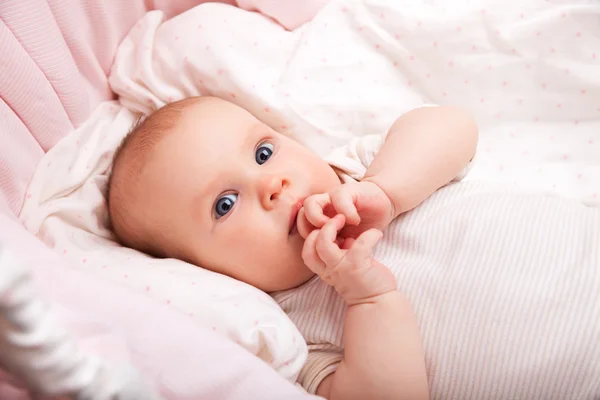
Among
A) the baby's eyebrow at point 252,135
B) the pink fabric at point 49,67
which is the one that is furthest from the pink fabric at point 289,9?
the baby's eyebrow at point 252,135

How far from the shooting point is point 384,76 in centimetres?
127

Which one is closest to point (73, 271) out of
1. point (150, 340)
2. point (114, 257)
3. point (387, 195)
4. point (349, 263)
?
point (150, 340)

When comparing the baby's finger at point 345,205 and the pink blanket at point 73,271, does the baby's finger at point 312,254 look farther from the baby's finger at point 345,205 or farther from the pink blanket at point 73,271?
the pink blanket at point 73,271

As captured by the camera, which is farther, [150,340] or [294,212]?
[294,212]

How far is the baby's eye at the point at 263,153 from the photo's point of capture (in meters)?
0.99

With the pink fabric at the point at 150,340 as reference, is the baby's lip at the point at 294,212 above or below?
below

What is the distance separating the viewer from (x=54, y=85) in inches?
42.6

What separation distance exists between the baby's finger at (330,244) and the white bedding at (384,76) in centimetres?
38

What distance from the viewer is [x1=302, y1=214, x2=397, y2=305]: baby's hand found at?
0.85 metres

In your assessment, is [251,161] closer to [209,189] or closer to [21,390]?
[209,189]

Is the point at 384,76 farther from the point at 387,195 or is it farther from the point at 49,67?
the point at 49,67

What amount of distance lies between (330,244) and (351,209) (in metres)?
0.07

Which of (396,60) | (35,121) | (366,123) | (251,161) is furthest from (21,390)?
(396,60)

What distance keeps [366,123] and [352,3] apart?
1.00 feet
